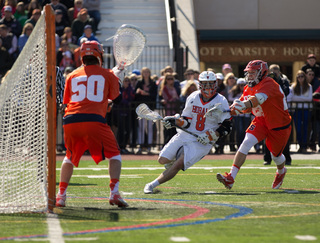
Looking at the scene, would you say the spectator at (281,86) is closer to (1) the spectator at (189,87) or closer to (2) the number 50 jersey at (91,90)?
(1) the spectator at (189,87)

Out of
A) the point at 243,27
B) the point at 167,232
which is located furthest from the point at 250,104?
the point at 243,27

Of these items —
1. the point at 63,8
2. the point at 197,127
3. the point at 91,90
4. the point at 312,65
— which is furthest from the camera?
the point at 63,8

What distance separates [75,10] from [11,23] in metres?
1.81

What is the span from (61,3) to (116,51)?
1390 cm

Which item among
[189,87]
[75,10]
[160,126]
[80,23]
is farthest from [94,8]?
[189,87]

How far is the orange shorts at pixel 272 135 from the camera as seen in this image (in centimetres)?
1080

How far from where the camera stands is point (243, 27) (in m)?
27.4

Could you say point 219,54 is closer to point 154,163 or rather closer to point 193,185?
point 154,163

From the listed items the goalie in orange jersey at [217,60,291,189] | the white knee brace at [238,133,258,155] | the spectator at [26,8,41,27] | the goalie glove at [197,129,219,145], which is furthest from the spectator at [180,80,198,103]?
the goalie glove at [197,129,219,145]

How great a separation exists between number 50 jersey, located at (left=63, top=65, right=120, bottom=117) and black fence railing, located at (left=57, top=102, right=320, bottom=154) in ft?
34.0

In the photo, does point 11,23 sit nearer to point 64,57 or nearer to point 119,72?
point 64,57

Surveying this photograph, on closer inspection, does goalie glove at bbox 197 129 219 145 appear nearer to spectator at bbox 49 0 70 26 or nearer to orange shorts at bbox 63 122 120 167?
orange shorts at bbox 63 122 120 167

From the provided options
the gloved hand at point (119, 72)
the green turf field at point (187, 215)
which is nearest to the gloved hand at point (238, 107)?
the green turf field at point (187, 215)

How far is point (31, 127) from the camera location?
8438 mm
